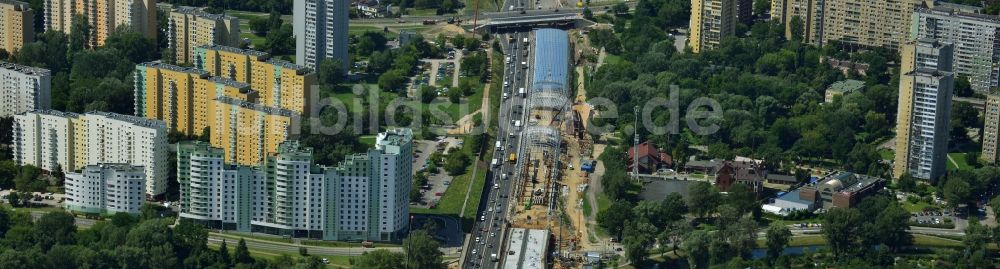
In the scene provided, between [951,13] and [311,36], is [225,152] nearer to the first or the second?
[311,36]

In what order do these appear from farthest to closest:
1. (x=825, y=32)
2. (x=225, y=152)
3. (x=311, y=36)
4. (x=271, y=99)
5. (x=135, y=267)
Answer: (x=825, y=32) → (x=311, y=36) → (x=271, y=99) → (x=225, y=152) → (x=135, y=267)

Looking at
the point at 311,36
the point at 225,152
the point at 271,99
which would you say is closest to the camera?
the point at 225,152

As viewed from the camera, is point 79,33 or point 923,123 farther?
point 79,33

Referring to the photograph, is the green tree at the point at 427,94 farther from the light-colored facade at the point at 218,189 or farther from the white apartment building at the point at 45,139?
the light-colored facade at the point at 218,189

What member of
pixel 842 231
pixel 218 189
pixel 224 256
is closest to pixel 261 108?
pixel 218 189

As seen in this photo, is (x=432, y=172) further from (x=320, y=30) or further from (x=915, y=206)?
(x=915, y=206)

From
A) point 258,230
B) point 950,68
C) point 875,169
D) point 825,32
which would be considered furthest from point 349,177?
point 825,32
